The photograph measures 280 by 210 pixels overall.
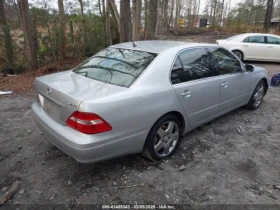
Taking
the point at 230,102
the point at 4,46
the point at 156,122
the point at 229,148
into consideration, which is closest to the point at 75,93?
the point at 156,122

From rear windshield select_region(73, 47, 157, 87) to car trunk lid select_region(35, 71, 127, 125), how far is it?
133 mm

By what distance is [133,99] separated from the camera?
2.40m

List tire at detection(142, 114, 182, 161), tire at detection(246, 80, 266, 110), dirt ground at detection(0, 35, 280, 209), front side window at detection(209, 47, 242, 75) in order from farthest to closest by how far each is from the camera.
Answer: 1. tire at detection(246, 80, 266, 110)
2. front side window at detection(209, 47, 242, 75)
3. tire at detection(142, 114, 182, 161)
4. dirt ground at detection(0, 35, 280, 209)

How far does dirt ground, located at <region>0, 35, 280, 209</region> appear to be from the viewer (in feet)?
7.90

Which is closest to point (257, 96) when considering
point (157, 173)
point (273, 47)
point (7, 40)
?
point (157, 173)

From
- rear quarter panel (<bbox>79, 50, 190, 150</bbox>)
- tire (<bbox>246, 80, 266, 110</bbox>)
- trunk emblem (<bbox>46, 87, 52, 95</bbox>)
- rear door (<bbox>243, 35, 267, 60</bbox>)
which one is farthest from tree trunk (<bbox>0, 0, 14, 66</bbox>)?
rear door (<bbox>243, 35, 267, 60</bbox>)

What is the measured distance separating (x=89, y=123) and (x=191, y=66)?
1767 millimetres

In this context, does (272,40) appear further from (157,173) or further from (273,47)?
(157,173)

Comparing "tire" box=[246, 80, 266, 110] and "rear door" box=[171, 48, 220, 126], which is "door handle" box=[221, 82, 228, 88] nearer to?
"rear door" box=[171, 48, 220, 126]

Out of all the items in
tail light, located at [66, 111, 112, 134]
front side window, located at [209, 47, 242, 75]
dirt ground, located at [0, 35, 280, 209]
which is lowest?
dirt ground, located at [0, 35, 280, 209]

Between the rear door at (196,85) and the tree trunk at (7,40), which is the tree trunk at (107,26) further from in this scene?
the rear door at (196,85)

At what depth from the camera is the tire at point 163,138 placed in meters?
2.74

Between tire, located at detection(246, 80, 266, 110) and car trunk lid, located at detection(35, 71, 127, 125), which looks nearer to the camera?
car trunk lid, located at detection(35, 71, 127, 125)

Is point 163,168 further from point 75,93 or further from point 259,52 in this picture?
point 259,52
